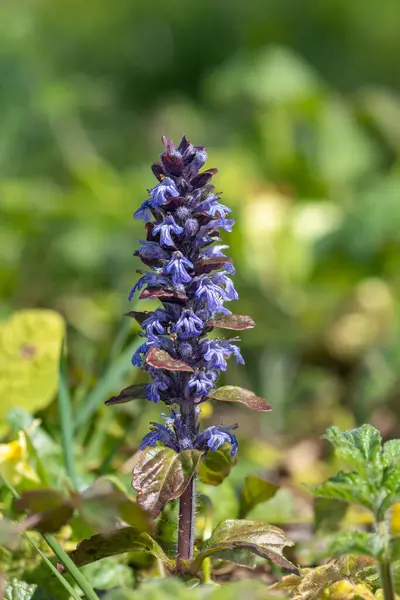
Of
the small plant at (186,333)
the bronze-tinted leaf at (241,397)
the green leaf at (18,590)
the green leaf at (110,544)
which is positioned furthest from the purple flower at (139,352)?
the green leaf at (18,590)

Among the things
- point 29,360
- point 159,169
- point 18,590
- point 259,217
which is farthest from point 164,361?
point 259,217

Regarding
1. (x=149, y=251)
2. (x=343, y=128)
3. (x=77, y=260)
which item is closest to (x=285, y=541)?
(x=149, y=251)

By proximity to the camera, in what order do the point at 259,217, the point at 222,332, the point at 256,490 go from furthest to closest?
the point at 259,217
the point at 222,332
the point at 256,490

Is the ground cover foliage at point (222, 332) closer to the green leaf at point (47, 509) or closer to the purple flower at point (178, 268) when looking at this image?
the green leaf at point (47, 509)

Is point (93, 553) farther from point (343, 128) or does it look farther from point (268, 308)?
point (343, 128)

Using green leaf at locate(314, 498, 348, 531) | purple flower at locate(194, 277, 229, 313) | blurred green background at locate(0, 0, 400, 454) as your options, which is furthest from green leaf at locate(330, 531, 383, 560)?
blurred green background at locate(0, 0, 400, 454)

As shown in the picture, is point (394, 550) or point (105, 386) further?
point (105, 386)

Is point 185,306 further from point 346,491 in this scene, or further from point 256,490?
point 256,490
